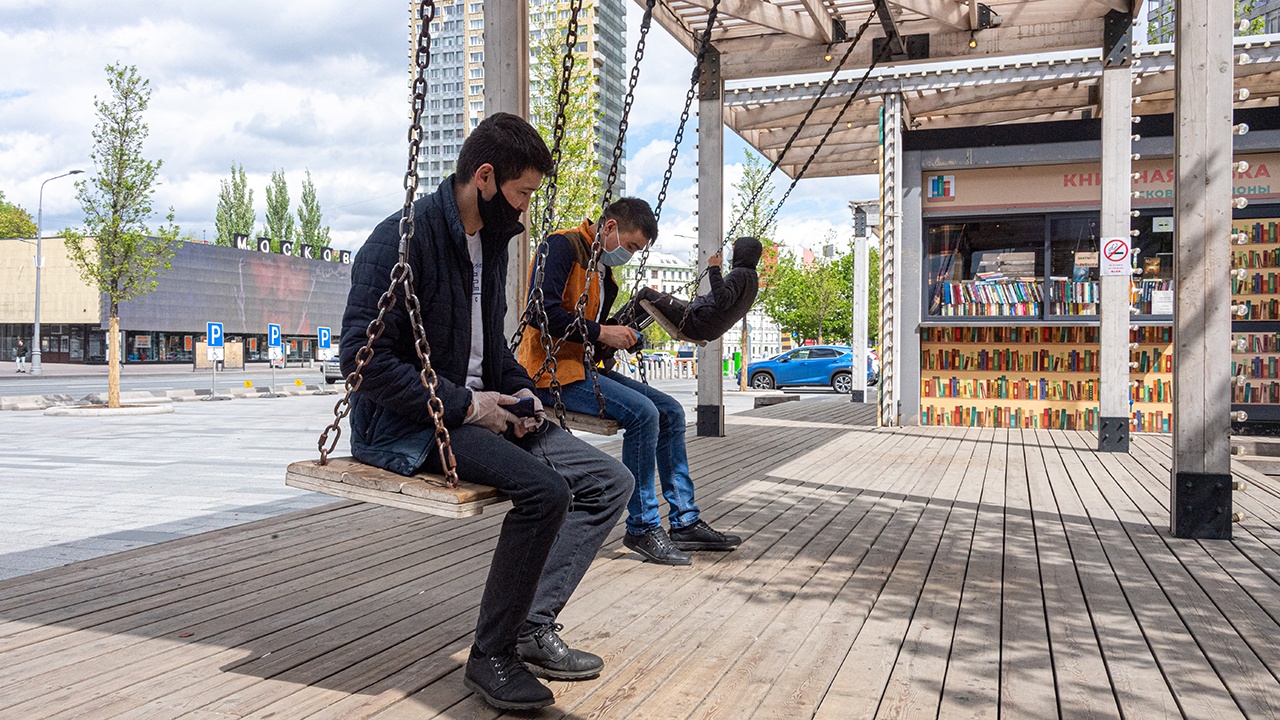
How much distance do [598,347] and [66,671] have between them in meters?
2.44

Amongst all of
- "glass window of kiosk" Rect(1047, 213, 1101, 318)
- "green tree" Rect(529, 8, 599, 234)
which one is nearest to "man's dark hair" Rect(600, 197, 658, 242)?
"glass window of kiosk" Rect(1047, 213, 1101, 318)

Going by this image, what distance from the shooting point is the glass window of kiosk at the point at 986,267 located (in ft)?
40.9

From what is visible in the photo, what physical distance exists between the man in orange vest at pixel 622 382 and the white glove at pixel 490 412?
116 cm

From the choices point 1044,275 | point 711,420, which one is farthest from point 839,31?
point 711,420

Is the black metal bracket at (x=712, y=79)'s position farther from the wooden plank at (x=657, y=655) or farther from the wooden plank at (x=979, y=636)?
the wooden plank at (x=657, y=655)

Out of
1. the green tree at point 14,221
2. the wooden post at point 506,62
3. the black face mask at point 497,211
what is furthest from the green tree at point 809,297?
the green tree at point 14,221

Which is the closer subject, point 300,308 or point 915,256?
point 915,256

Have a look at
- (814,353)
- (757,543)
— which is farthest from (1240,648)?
(814,353)

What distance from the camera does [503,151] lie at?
2.91 metres

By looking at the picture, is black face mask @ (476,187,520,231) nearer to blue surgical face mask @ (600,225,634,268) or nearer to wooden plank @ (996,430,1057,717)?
blue surgical face mask @ (600,225,634,268)

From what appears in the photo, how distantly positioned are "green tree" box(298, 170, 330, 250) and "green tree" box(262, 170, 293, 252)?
0.83 m

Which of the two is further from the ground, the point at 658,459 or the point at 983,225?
the point at 983,225

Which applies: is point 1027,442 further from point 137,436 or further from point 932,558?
point 137,436

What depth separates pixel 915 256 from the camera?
12.7m
